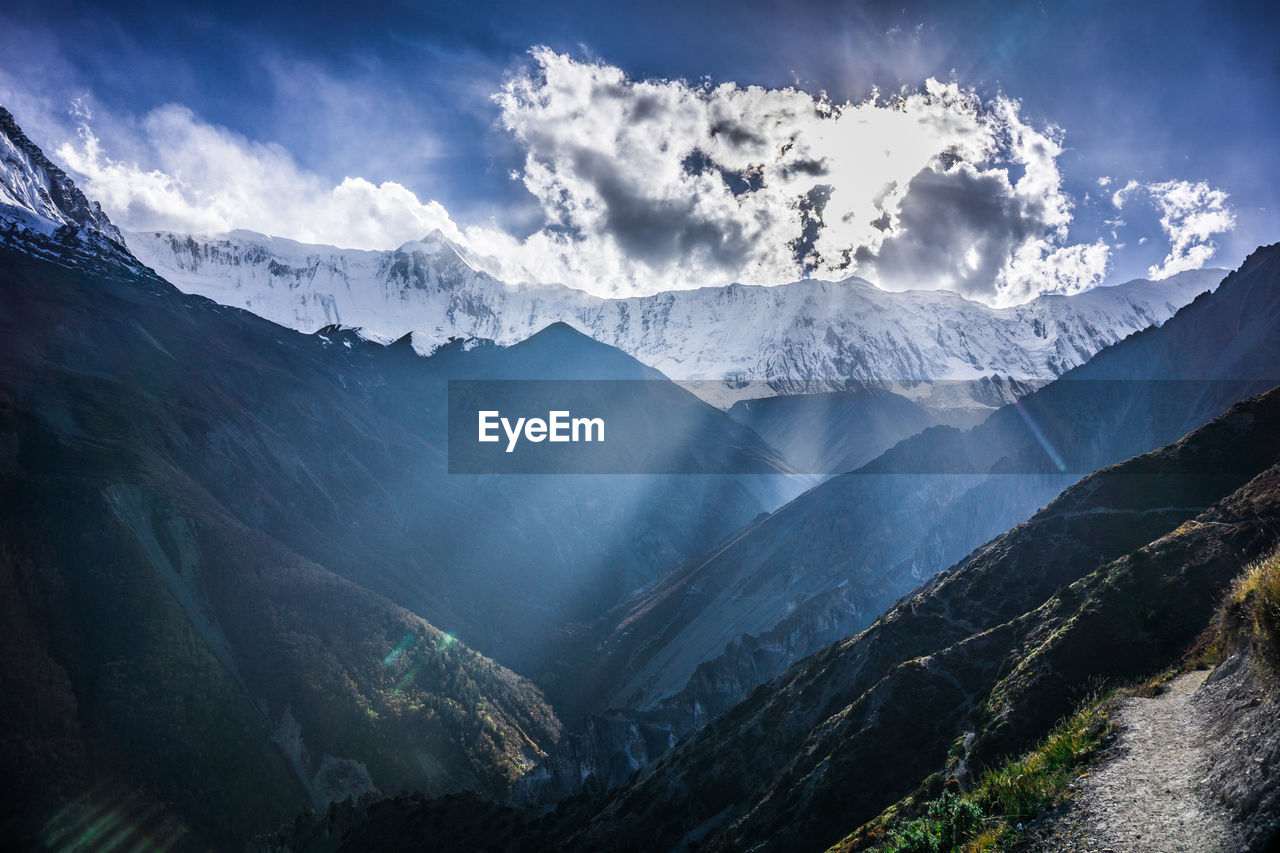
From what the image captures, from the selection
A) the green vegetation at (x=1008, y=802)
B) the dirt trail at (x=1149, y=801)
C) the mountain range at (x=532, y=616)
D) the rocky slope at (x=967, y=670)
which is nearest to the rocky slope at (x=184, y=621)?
the mountain range at (x=532, y=616)

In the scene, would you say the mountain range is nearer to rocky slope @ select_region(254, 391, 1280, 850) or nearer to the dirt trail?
rocky slope @ select_region(254, 391, 1280, 850)

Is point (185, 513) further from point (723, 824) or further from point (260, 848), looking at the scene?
point (723, 824)

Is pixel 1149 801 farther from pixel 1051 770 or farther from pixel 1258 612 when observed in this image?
pixel 1258 612

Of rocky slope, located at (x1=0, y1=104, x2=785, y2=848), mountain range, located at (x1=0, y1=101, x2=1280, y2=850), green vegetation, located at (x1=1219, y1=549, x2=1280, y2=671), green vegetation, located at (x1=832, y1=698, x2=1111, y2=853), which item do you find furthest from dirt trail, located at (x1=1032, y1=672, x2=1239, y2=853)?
rocky slope, located at (x1=0, y1=104, x2=785, y2=848)

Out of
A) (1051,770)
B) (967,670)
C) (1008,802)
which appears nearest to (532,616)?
(967,670)

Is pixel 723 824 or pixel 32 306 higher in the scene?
pixel 32 306

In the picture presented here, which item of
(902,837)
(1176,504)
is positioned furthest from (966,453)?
(902,837)

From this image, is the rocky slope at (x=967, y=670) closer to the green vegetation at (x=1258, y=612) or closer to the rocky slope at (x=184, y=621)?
the green vegetation at (x=1258, y=612)
